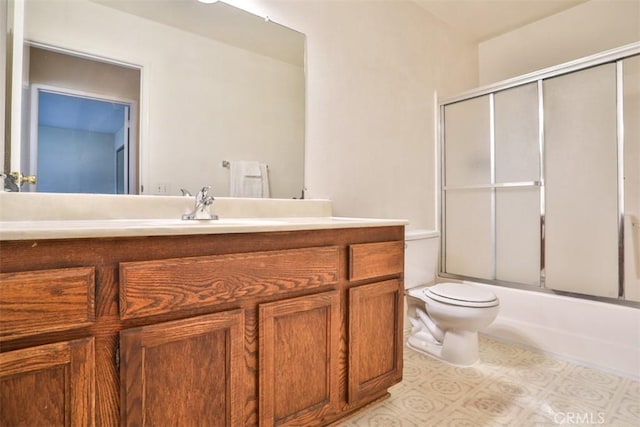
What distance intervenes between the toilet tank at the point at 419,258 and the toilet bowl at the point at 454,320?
0.07 metres

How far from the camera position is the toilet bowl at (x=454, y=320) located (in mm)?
1731

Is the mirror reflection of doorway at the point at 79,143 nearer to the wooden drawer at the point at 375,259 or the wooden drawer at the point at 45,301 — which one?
the wooden drawer at the point at 45,301

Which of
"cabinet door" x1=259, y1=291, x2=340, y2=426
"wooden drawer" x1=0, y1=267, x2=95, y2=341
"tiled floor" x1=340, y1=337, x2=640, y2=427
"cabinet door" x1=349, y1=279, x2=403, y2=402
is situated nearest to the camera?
"wooden drawer" x1=0, y1=267, x2=95, y2=341

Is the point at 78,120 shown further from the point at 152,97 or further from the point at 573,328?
the point at 573,328

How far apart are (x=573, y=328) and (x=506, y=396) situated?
75cm

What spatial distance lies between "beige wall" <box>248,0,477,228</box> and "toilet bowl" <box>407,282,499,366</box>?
2.04ft

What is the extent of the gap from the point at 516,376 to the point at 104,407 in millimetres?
1840

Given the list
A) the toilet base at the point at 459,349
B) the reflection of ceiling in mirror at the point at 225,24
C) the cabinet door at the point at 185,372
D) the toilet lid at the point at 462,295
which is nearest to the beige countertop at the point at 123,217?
the cabinet door at the point at 185,372

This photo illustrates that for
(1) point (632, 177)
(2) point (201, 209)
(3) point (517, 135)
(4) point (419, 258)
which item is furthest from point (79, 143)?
(1) point (632, 177)

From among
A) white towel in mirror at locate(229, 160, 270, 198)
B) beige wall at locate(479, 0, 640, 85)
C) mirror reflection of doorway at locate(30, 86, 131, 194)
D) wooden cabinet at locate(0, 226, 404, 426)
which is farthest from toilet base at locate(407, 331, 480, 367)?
beige wall at locate(479, 0, 640, 85)

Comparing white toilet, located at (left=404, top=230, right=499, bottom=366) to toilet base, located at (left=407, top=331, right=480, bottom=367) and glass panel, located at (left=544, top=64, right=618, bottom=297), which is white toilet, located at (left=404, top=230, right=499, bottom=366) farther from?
glass panel, located at (left=544, top=64, right=618, bottom=297)

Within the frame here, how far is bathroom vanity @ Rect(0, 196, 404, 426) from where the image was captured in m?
0.73

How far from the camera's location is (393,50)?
7.45 ft

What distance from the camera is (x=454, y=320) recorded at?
5.79 ft
